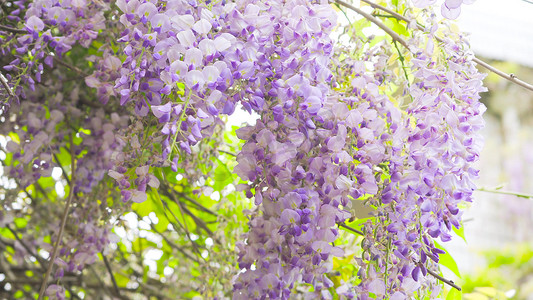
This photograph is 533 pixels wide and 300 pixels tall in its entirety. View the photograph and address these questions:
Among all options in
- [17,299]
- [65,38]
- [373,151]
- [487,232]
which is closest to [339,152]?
[373,151]

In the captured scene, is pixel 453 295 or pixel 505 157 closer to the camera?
pixel 453 295

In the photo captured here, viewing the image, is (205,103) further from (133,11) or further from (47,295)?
(47,295)

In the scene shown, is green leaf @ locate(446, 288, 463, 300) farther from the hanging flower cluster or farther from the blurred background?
the blurred background

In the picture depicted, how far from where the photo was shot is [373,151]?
581 millimetres

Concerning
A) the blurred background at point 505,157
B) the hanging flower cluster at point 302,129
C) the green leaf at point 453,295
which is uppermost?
the blurred background at point 505,157

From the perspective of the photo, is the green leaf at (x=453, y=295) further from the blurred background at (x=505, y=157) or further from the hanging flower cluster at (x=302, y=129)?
the blurred background at (x=505, y=157)

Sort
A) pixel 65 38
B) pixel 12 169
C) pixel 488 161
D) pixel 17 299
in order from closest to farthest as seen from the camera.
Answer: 1. pixel 65 38
2. pixel 12 169
3. pixel 17 299
4. pixel 488 161

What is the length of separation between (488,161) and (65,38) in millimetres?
6652

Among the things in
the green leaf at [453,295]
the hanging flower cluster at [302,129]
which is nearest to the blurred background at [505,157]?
the green leaf at [453,295]

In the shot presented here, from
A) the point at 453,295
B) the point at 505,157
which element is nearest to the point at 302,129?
the point at 453,295

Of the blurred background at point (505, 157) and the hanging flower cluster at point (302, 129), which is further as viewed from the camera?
the blurred background at point (505, 157)

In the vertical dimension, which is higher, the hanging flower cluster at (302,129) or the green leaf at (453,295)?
the hanging flower cluster at (302,129)

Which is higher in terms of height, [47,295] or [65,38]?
[65,38]

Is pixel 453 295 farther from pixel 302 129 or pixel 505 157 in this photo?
pixel 505 157
